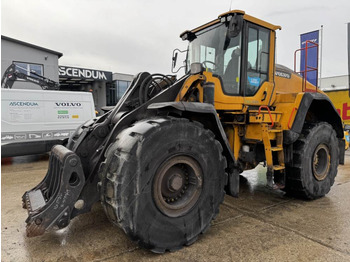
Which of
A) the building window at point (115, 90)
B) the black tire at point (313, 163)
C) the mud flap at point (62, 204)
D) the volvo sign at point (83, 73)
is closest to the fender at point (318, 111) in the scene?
the black tire at point (313, 163)

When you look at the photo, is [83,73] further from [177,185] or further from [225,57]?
[177,185]

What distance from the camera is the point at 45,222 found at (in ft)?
8.24

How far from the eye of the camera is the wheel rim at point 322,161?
15.3 feet

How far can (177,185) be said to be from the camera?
2.82m

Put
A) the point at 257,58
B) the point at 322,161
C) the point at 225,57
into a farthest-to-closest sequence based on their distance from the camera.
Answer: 1. the point at 322,161
2. the point at 257,58
3. the point at 225,57

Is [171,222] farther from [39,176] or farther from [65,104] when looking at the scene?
[65,104]

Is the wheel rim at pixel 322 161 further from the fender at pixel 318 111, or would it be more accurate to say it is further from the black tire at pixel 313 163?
the fender at pixel 318 111

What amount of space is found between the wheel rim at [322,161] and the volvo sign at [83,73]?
25.2 metres

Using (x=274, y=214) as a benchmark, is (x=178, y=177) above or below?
above

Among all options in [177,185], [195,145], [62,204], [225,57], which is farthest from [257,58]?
[62,204]

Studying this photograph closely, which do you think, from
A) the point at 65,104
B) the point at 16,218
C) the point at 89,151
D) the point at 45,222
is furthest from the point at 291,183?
the point at 65,104

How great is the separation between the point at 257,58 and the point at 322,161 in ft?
7.52

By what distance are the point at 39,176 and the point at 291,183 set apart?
19.0 ft

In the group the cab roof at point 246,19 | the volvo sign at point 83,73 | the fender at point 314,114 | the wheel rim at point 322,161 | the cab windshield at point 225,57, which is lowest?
the wheel rim at point 322,161
